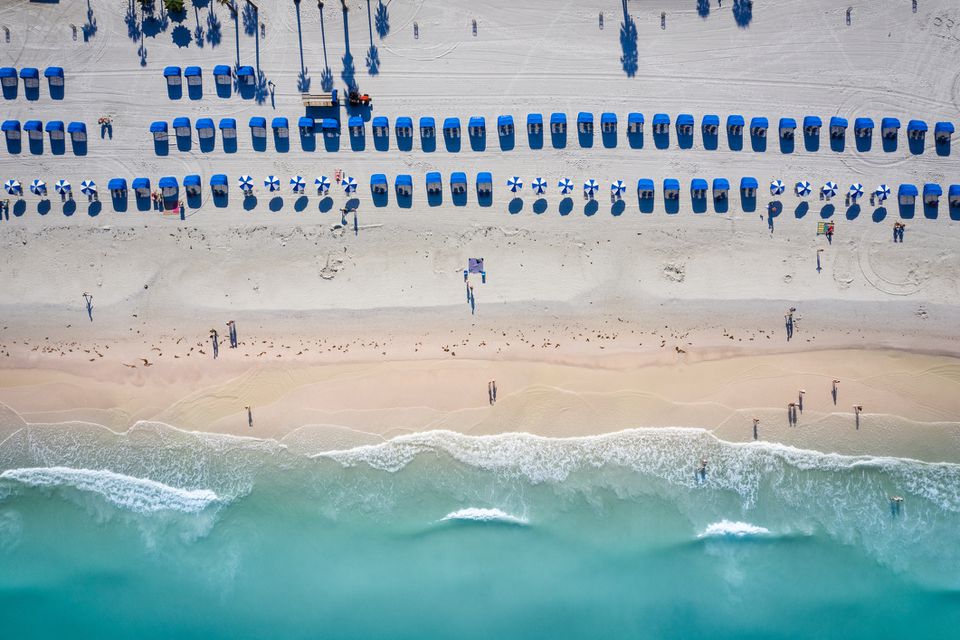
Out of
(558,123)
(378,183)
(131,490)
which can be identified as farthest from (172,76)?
(131,490)

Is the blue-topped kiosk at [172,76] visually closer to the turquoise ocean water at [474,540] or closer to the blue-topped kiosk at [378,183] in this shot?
the blue-topped kiosk at [378,183]

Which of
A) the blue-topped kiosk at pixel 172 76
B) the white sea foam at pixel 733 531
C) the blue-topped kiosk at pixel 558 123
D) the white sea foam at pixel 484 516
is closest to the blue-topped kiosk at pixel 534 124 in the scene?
the blue-topped kiosk at pixel 558 123

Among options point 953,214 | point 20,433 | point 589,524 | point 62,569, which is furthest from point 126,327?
point 953,214

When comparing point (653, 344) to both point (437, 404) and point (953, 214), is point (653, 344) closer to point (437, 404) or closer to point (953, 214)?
point (437, 404)

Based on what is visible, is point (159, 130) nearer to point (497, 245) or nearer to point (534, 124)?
point (497, 245)

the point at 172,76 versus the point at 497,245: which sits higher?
the point at 172,76

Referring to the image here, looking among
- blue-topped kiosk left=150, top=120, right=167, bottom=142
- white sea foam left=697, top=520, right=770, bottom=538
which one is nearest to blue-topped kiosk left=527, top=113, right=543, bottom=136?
blue-topped kiosk left=150, top=120, right=167, bottom=142
